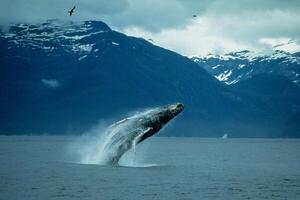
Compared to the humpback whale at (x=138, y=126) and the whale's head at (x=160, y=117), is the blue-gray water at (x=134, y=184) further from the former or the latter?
the whale's head at (x=160, y=117)

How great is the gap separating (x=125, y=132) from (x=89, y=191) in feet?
17.8

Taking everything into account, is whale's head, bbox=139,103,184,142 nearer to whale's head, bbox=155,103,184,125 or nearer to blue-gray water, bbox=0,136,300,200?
whale's head, bbox=155,103,184,125

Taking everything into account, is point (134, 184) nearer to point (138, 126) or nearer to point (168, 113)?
point (138, 126)

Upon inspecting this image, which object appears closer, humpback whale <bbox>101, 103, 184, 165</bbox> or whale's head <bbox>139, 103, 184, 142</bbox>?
humpback whale <bbox>101, 103, 184, 165</bbox>

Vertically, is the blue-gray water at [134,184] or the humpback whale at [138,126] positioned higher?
the humpback whale at [138,126]

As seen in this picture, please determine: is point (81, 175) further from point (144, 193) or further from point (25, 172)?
point (144, 193)

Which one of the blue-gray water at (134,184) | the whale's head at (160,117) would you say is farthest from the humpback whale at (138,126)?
the blue-gray water at (134,184)

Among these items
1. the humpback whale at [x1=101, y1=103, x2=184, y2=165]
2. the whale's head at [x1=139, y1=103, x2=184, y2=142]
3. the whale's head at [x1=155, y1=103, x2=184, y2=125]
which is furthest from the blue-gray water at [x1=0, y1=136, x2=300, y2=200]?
the whale's head at [x1=155, y1=103, x2=184, y2=125]

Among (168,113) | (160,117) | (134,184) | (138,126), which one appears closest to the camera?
(134,184)

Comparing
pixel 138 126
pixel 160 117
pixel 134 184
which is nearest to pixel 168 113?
pixel 160 117

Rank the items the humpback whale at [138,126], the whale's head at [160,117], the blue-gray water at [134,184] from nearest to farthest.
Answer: the blue-gray water at [134,184]
the humpback whale at [138,126]
the whale's head at [160,117]

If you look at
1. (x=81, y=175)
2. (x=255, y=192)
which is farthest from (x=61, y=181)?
(x=255, y=192)

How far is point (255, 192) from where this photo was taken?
130ft

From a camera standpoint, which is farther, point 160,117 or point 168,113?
point 160,117
